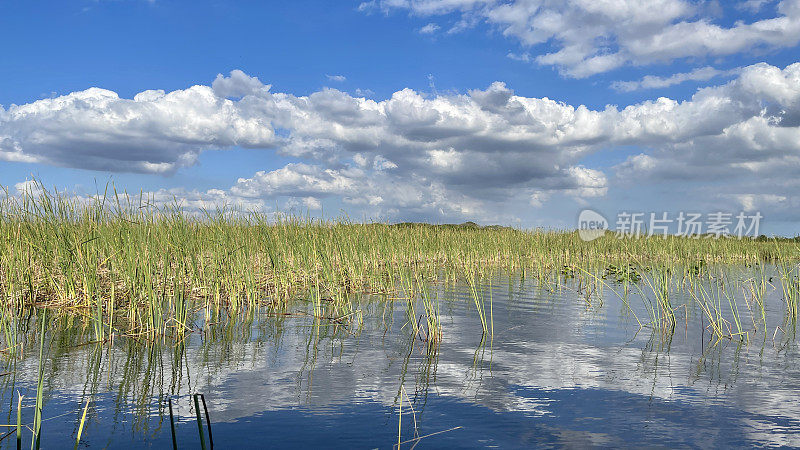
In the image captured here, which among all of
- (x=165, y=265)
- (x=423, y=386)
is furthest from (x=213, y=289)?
(x=423, y=386)

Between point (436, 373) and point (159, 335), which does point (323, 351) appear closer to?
point (436, 373)

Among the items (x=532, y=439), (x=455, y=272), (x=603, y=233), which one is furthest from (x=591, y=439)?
(x=603, y=233)

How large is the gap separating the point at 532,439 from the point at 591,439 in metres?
0.39

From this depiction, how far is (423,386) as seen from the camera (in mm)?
4496

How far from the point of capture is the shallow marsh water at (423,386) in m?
3.57

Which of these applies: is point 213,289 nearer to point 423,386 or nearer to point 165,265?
point 165,265

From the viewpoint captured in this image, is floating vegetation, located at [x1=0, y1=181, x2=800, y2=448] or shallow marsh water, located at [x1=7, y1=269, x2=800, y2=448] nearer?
shallow marsh water, located at [x1=7, y1=269, x2=800, y2=448]

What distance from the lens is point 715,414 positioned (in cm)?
399

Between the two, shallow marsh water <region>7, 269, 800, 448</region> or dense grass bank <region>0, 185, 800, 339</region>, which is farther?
dense grass bank <region>0, 185, 800, 339</region>

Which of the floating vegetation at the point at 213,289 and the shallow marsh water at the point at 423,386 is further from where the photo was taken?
the floating vegetation at the point at 213,289

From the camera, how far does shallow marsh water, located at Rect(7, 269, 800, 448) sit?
3.57 metres

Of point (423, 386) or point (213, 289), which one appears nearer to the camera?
point (423, 386)

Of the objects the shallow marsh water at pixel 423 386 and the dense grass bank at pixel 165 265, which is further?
the dense grass bank at pixel 165 265

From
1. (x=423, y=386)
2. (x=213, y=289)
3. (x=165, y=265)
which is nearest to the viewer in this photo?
(x=423, y=386)
